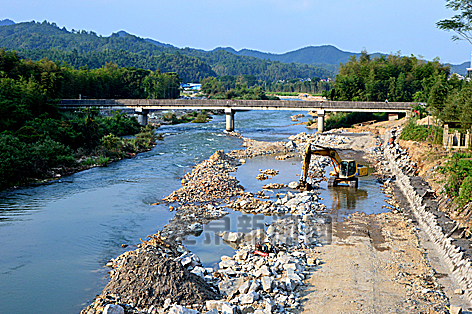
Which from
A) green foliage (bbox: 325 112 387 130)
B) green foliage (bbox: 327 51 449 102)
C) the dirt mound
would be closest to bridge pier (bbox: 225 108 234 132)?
green foliage (bbox: 325 112 387 130)

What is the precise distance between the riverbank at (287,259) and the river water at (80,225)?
4.00ft

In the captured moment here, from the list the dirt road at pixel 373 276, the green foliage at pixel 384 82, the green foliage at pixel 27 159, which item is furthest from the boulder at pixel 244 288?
the green foliage at pixel 384 82

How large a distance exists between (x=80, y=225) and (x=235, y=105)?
142 ft

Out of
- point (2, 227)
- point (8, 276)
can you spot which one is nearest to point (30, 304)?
point (8, 276)

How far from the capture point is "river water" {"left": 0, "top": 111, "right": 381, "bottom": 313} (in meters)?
14.5

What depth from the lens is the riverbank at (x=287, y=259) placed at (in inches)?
491

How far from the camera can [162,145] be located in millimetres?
48750

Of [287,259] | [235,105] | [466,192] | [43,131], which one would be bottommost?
[287,259]

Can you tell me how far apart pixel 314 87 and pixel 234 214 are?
174 m

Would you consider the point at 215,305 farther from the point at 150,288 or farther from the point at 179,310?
the point at 150,288

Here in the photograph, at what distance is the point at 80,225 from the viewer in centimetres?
2103

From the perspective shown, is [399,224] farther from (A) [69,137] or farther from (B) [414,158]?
(A) [69,137]

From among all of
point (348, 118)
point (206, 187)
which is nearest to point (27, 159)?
point (206, 187)

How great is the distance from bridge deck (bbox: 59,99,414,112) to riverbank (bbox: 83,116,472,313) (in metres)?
36.1
